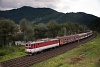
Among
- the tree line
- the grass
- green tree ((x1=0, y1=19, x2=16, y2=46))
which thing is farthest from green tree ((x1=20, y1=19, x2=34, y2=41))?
the grass

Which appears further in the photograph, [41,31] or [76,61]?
[41,31]

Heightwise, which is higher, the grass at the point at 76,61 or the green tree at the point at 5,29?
the green tree at the point at 5,29

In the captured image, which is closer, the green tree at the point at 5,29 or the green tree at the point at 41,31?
the green tree at the point at 5,29

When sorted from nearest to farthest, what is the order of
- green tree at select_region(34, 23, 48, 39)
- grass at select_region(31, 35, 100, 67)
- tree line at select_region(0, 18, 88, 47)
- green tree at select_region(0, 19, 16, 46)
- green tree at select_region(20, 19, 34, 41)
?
grass at select_region(31, 35, 100, 67) → green tree at select_region(0, 19, 16, 46) → tree line at select_region(0, 18, 88, 47) → green tree at select_region(20, 19, 34, 41) → green tree at select_region(34, 23, 48, 39)

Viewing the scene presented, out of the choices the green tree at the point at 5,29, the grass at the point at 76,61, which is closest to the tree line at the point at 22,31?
the green tree at the point at 5,29

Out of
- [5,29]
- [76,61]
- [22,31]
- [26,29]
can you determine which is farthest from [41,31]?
[76,61]

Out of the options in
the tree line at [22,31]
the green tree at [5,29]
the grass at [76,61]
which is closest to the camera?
the grass at [76,61]

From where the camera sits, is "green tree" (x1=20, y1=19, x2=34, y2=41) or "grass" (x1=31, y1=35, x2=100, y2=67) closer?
"grass" (x1=31, y1=35, x2=100, y2=67)

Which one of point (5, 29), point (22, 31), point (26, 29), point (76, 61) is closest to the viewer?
point (76, 61)

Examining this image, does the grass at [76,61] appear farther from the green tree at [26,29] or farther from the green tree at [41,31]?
the green tree at [41,31]

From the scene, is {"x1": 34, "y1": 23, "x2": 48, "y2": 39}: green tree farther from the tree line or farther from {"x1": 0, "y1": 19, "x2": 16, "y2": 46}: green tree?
{"x1": 0, "y1": 19, "x2": 16, "y2": 46}: green tree

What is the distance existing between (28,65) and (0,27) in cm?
3822

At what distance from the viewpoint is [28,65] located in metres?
37.7

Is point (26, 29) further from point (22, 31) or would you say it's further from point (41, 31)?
point (41, 31)
